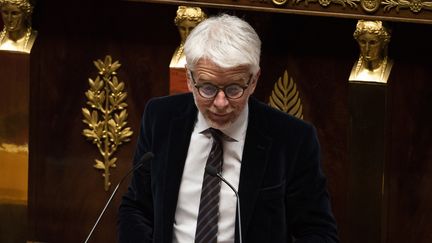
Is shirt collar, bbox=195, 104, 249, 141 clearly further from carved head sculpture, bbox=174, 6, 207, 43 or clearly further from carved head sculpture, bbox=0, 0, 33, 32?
carved head sculpture, bbox=0, 0, 33, 32

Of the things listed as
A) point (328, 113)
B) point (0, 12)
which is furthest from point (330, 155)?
point (0, 12)

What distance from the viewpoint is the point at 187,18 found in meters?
4.32

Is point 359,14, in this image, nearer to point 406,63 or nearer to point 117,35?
point 406,63

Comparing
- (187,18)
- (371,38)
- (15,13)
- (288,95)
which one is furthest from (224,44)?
(15,13)

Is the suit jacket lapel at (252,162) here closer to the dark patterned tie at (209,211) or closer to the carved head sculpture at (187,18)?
the dark patterned tie at (209,211)

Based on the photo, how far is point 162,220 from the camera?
290 centimetres

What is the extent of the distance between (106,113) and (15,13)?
0.49 metres

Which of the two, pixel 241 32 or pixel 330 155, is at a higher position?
pixel 241 32

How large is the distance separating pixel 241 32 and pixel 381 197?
161 cm

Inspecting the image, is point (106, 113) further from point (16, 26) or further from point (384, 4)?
point (384, 4)

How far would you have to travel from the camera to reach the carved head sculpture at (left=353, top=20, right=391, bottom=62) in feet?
13.6

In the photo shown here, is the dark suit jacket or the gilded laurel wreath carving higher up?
the gilded laurel wreath carving

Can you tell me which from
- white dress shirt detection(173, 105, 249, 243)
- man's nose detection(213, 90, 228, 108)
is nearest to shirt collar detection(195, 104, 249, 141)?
white dress shirt detection(173, 105, 249, 243)

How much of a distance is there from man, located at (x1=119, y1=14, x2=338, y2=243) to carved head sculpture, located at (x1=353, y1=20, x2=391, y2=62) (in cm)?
124
